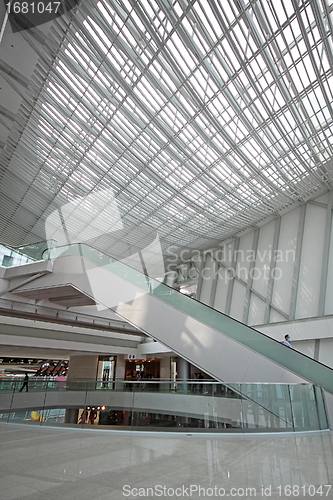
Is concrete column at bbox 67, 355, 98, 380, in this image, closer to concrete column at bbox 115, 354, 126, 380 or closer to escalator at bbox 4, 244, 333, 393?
concrete column at bbox 115, 354, 126, 380

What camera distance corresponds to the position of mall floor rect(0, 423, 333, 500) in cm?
290

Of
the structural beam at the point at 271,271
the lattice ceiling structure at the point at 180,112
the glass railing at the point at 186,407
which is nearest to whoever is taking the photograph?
the glass railing at the point at 186,407

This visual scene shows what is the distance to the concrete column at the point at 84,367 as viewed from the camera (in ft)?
91.0

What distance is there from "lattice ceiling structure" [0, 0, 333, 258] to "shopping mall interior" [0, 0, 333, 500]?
0.09 m

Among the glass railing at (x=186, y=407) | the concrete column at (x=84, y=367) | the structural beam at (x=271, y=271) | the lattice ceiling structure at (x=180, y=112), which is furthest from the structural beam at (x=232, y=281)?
the glass railing at (x=186, y=407)

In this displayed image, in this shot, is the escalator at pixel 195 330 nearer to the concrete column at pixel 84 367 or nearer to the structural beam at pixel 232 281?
the structural beam at pixel 232 281

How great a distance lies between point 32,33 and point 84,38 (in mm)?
5405

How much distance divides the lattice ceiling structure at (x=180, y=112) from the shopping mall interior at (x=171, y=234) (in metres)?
0.09

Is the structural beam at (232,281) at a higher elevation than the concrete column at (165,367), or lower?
higher

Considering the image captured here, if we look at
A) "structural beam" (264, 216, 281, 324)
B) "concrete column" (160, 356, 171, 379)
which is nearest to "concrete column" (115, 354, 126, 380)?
"concrete column" (160, 356, 171, 379)

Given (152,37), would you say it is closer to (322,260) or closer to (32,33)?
(32,33)

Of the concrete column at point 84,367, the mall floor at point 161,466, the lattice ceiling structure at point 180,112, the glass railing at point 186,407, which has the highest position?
the lattice ceiling structure at point 180,112

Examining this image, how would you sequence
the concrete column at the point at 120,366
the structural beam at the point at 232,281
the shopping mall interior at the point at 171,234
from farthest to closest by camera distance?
1. the concrete column at the point at 120,366
2. the structural beam at the point at 232,281
3. the shopping mall interior at the point at 171,234

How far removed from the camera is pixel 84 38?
10.9m
